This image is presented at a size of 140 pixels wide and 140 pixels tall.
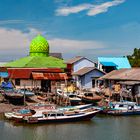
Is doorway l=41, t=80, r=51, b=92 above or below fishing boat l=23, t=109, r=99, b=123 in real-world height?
above

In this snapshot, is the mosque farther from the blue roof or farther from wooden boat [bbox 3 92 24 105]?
wooden boat [bbox 3 92 24 105]

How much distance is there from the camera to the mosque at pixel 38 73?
54.1 m

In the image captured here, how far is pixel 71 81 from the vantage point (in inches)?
2228

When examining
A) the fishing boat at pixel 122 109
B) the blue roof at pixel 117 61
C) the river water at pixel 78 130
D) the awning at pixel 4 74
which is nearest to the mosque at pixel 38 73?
the awning at pixel 4 74

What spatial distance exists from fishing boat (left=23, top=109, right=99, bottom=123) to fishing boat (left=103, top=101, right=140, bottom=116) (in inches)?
125

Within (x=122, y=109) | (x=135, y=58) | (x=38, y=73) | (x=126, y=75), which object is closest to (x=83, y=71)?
(x=38, y=73)

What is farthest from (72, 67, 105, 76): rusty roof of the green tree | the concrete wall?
the green tree

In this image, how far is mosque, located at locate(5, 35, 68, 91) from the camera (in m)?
54.1

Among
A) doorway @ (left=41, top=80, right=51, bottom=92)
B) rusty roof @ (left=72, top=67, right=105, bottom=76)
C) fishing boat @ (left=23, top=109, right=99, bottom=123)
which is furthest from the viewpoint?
doorway @ (left=41, top=80, right=51, bottom=92)

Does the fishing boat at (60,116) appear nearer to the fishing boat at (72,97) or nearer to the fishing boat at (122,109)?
the fishing boat at (122,109)

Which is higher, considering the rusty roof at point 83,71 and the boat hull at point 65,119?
the rusty roof at point 83,71

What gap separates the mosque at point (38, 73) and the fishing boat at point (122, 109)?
1410 cm

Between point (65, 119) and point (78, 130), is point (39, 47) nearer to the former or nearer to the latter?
point (65, 119)

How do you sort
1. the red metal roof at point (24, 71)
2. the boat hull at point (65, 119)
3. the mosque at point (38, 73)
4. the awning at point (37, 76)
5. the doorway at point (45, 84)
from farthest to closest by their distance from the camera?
the doorway at point (45, 84), the red metal roof at point (24, 71), the mosque at point (38, 73), the awning at point (37, 76), the boat hull at point (65, 119)
